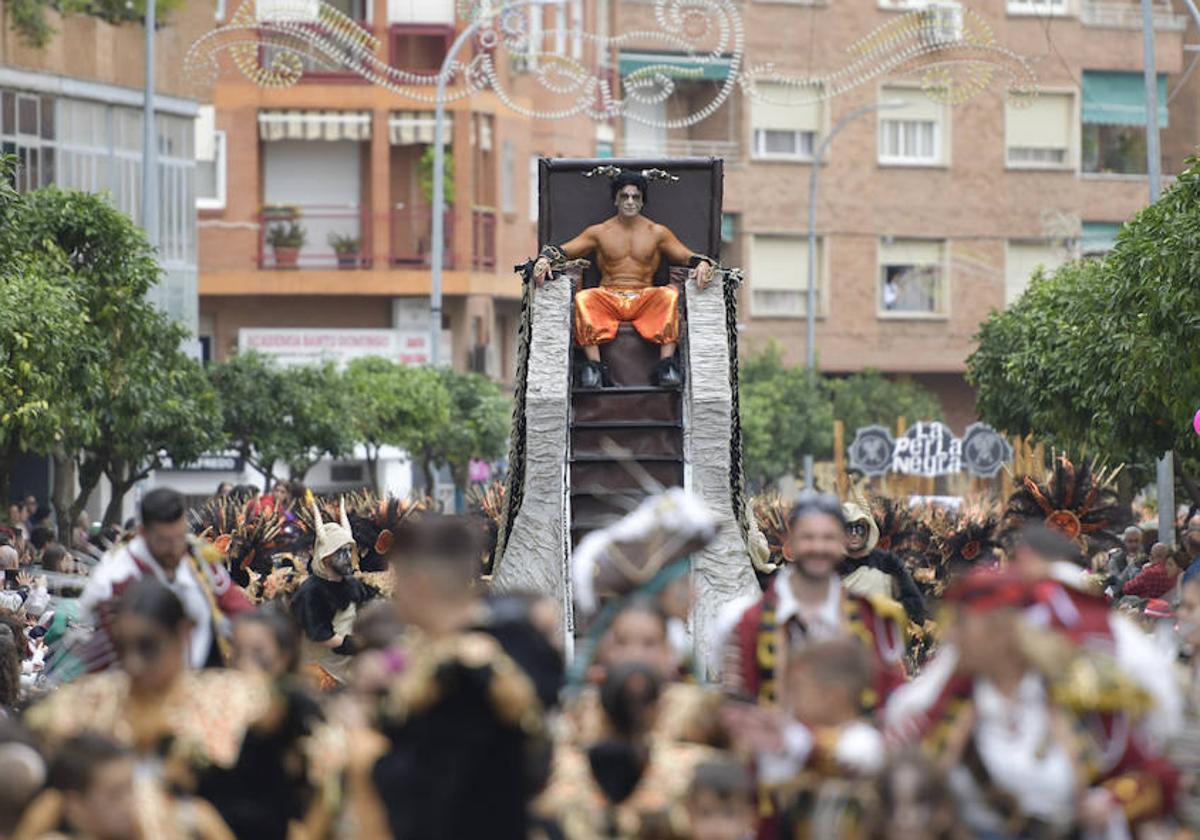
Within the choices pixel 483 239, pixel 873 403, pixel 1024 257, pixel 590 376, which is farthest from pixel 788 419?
pixel 590 376

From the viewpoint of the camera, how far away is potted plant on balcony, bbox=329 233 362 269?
54.4m

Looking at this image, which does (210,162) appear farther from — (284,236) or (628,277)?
(628,277)

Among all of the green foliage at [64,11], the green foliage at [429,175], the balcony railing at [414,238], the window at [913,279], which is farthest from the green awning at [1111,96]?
the green foliage at [64,11]

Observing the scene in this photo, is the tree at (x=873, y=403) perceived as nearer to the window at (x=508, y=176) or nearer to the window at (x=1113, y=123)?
the window at (x=508, y=176)

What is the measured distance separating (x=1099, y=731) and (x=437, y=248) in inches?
1416

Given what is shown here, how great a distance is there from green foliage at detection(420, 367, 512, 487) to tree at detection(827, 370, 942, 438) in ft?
37.2

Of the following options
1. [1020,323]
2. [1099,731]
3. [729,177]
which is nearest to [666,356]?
[1099,731]

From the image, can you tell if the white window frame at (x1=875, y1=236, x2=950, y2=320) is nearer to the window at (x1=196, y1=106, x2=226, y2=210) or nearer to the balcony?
the balcony

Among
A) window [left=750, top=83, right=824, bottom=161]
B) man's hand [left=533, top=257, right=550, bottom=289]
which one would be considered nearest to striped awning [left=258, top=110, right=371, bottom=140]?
window [left=750, top=83, right=824, bottom=161]

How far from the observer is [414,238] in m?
54.8

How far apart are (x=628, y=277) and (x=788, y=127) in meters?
43.7

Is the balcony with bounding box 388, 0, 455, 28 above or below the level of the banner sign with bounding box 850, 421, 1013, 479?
above

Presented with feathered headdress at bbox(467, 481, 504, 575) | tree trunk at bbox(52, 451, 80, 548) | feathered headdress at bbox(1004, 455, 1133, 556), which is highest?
feathered headdress at bbox(1004, 455, 1133, 556)

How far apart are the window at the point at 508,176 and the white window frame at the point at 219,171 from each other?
5276mm
